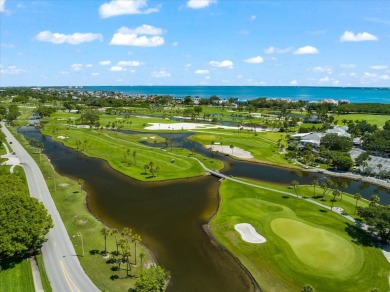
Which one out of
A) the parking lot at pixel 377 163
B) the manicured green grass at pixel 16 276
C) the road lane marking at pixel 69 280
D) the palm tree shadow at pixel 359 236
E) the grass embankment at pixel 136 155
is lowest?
the manicured green grass at pixel 16 276

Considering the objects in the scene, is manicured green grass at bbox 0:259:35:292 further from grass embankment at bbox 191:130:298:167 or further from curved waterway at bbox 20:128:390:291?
grass embankment at bbox 191:130:298:167

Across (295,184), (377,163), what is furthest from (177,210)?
(377,163)

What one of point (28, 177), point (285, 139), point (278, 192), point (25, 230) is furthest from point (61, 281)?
point (285, 139)

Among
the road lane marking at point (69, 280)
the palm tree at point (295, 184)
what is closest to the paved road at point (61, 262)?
the road lane marking at point (69, 280)

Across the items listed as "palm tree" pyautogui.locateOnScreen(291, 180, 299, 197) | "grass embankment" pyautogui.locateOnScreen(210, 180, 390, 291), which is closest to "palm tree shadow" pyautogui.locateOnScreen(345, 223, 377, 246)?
"grass embankment" pyautogui.locateOnScreen(210, 180, 390, 291)

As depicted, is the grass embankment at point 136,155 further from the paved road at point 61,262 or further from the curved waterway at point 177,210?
the paved road at point 61,262

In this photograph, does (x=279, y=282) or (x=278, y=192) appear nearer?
(x=279, y=282)

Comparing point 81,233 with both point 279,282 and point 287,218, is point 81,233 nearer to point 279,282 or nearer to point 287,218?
point 279,282
